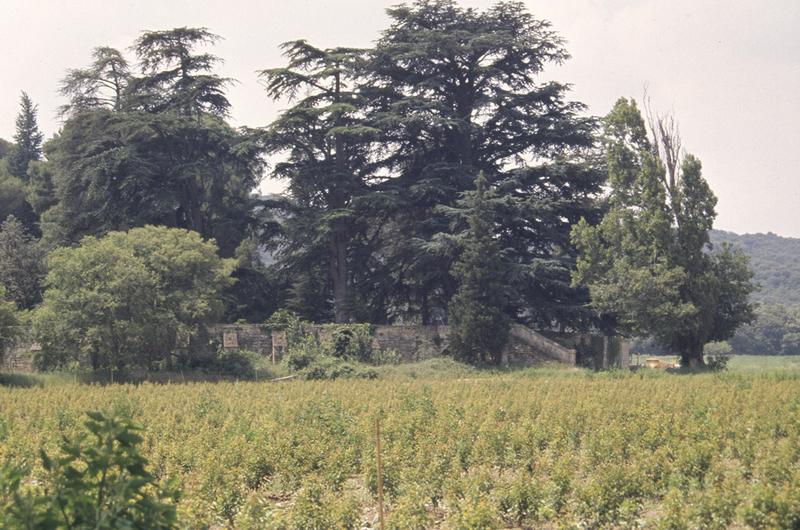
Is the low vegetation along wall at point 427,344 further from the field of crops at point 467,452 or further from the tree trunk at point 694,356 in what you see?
the field of crops at point 467,452

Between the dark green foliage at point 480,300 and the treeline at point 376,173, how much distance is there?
133 mm

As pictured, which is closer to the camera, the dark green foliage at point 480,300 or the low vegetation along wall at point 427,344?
the dark green foliage at point 480,300

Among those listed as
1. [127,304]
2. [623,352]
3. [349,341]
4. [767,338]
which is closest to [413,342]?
[349,341]

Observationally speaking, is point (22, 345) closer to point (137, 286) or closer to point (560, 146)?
point (137, 286)

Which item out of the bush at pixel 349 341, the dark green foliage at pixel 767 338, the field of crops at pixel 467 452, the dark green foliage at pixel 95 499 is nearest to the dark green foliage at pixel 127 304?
the bush at pixel 349 341

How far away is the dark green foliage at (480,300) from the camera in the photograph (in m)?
37.7

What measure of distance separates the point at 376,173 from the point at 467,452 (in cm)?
3264

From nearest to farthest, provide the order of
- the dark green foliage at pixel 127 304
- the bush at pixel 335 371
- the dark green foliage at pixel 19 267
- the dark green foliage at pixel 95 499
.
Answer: the dark green foliage at pixel 95 499 < the dark green foliage at pixel 127 304 < the bush at pixel 335 371 < the dark green foliage at pixel 19 267

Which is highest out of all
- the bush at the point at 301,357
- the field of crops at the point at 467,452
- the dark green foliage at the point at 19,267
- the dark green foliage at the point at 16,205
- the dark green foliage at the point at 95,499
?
the dark green foliage at the point at 16,205

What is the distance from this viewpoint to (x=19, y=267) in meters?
46.9

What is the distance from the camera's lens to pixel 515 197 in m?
43.3

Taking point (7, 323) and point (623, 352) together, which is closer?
point (7, 323)

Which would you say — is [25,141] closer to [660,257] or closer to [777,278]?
[660,257]

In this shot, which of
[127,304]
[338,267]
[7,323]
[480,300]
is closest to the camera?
[7,323]
